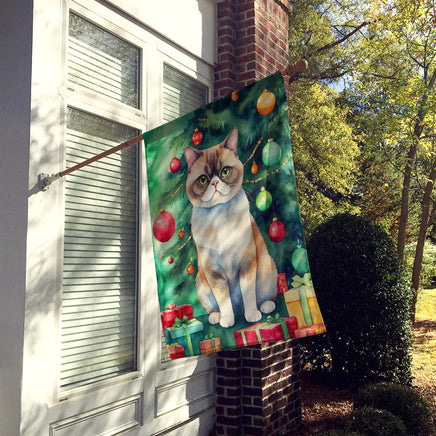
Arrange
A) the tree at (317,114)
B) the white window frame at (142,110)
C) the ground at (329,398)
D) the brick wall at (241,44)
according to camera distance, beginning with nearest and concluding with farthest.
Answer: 1. the white window frame at (142,110)
2. the brick wall at (241,44)
3. the ground at (329,398)
4. the tree at (317,114)

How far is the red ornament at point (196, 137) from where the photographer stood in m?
3.01

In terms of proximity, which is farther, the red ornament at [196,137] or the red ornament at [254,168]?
the red ornament at [196,137]

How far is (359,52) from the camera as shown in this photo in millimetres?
12172

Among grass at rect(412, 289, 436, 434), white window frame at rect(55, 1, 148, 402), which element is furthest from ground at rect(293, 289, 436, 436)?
white window frame at rect(55, 1, 148, 402)

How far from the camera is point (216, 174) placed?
292cm

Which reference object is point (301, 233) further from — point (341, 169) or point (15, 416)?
point (341, 169)

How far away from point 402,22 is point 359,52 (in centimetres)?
299

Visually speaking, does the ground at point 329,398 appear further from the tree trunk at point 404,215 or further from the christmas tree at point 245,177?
the christmas tree at point 245,177

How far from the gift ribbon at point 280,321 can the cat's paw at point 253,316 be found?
0.19 ft

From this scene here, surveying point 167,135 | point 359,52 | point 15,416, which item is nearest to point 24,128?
point 167,135

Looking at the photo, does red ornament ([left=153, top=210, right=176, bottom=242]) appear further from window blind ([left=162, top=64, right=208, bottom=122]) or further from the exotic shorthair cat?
window blind ([left=162, top=64, right=208, bottom=122])

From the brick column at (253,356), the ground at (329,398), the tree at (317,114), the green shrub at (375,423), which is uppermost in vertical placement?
the tree at (317,114)

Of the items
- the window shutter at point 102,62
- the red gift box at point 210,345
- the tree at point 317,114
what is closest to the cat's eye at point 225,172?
the red gift box at point 210,345

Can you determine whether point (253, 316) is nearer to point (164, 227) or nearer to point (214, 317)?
point (214, 317)
